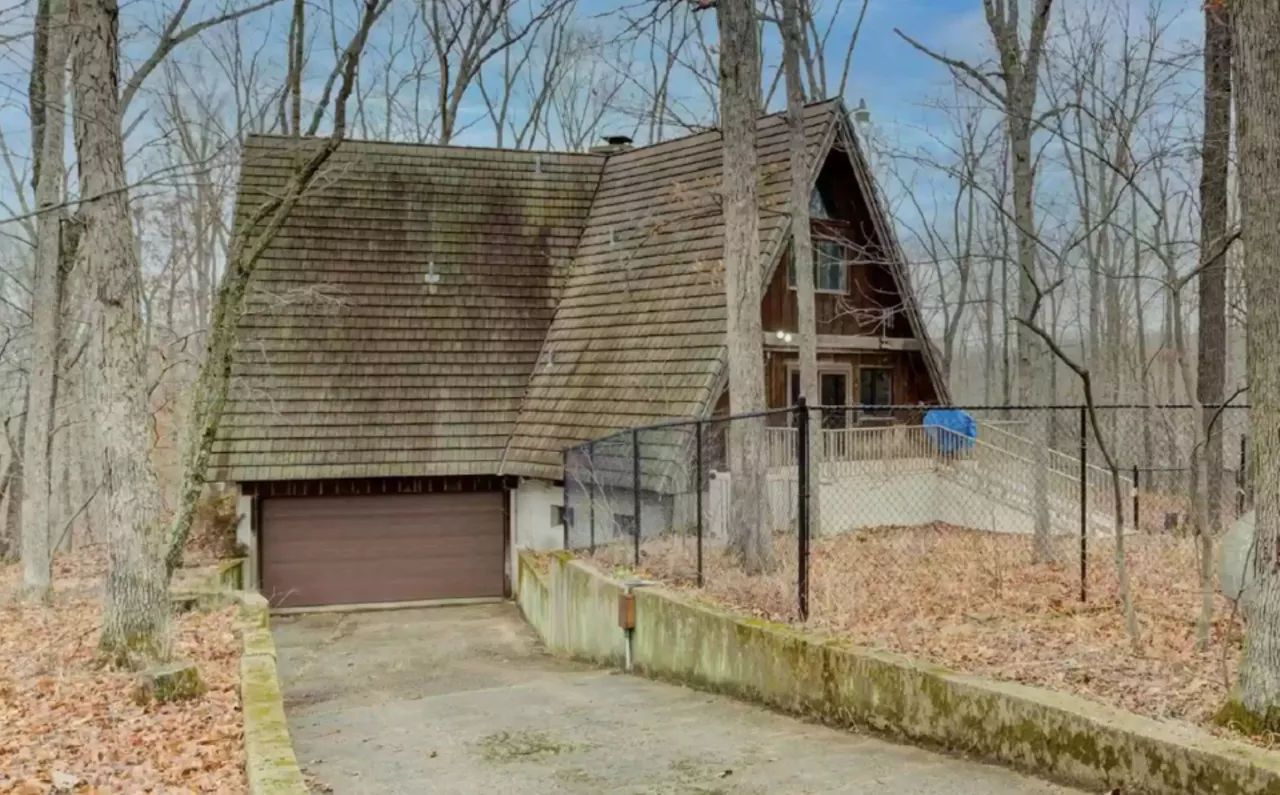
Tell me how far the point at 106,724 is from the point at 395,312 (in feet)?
44.4

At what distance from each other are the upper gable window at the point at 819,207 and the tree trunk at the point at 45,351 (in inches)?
469

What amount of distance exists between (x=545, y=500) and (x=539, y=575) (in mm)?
3408

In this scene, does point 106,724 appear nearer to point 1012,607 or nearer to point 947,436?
point 1012,607

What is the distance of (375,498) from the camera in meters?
18.4

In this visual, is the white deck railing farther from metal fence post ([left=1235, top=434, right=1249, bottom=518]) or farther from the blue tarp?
metal fence post ([left=1235, top=434, right=1249, bottom=518])

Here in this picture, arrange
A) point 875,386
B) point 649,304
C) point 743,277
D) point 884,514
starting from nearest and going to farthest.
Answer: point 743,277 → point 884,514 → point 649,304 → point 875,386

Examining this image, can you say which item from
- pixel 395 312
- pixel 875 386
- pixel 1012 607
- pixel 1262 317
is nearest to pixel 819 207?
pixel 875 386

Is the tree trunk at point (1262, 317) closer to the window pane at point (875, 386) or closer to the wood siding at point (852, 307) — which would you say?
the wood siding at point (852, 307)

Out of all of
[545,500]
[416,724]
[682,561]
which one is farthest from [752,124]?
[545,500]

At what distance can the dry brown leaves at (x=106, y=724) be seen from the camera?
5117mm

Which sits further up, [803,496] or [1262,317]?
[1262,317]

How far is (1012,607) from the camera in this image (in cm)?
785

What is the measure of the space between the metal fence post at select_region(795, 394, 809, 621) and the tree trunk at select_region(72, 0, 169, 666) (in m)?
4.87

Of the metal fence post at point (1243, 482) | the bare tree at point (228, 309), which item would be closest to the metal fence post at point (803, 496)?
the metal fence post at point (1243, 482)
